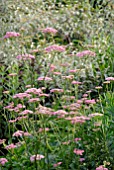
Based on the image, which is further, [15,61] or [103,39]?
[103,39]

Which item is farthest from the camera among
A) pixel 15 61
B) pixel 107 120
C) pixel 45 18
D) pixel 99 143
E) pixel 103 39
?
pixel 45 18

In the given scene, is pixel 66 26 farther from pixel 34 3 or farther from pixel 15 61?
pixel 15 61

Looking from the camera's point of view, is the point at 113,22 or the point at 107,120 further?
the point at 113,22

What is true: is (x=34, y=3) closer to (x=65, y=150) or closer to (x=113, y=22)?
(x=113, y=22)

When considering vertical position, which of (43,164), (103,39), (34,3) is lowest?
(43,164)

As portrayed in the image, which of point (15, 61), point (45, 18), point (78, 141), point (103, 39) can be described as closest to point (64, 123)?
point (78, 141)

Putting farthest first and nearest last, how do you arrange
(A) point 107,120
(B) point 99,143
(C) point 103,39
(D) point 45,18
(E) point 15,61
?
1. (D) point 45,18
2. (C) point 103,39
3. (E) point 15,61
4. (A) point 107,120
5. (B) point 99,143

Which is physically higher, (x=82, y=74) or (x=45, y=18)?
(x=45, y=18)

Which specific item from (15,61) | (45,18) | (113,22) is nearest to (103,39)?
(113,22)

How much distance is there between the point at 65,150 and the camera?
3812 mm

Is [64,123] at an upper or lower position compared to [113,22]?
lower

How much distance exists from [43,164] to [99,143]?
1.52ft

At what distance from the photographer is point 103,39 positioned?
6633mm

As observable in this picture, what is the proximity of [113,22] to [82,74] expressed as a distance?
153 cm
